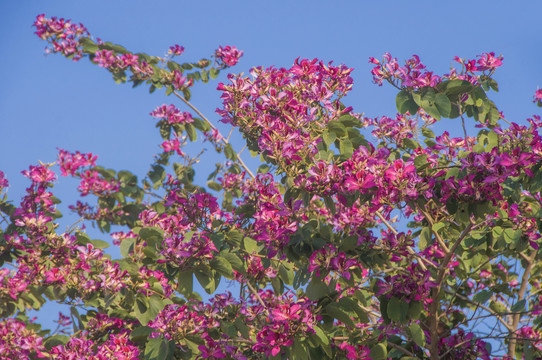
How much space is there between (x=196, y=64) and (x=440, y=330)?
3939 millimetres

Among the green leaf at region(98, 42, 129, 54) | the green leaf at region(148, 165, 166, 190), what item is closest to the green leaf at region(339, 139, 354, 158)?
the green leaf at region(148, 165, 166, 190)

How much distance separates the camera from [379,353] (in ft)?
12.7

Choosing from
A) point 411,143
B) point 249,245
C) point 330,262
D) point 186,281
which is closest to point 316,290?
point 330,262

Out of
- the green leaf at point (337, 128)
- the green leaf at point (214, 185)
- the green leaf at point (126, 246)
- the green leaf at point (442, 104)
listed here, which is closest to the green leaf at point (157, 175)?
the green leaf at point (214, 185)

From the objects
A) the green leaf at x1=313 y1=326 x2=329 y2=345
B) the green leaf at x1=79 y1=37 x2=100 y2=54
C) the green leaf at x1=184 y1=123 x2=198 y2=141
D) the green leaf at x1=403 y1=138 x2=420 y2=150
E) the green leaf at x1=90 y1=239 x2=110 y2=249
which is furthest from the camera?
the green leaf at x1=79 y1=37 x2=100 y2=54

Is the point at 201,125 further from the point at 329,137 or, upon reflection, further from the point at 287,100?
the point at 329,137

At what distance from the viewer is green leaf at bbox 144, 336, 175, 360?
11.9 ft

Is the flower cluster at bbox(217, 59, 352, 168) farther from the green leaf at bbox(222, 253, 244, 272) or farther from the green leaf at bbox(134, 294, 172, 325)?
the green leaf at bbox(134, 294, 172, 325)

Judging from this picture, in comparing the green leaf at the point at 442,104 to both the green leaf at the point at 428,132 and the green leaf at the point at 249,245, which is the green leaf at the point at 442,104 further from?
the green leaf at the point at 249,245

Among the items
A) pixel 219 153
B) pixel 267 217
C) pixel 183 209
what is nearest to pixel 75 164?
pixel 219 153

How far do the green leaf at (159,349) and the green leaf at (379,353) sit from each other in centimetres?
135

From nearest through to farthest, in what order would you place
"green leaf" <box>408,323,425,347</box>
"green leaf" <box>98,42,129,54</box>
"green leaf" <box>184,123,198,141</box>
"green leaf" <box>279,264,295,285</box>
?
"green leaf" <box>408,323,425,347</box> < "green leaf" <box>279,264,295,285</box> < "green leaf" <box>184,123,198,141</box> < "green leaf" <box>98,42,129,54</box>

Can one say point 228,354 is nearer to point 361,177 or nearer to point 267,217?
point 267,217

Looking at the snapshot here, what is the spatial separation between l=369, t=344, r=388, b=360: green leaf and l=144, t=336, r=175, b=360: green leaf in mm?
1350
